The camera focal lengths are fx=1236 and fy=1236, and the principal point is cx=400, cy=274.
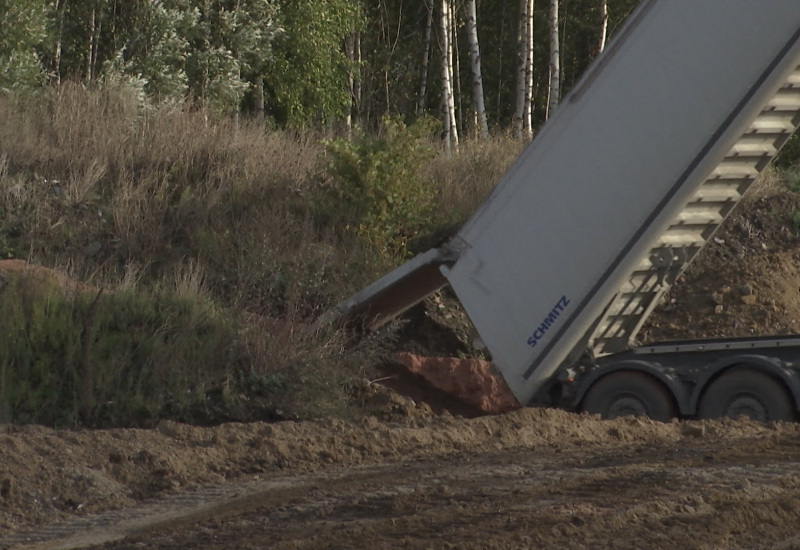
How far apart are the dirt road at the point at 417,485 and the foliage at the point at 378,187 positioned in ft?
17.4

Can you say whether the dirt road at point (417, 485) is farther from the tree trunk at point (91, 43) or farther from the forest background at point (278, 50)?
the tree trunk at point (91, 43)

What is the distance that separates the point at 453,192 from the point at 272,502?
10788mm

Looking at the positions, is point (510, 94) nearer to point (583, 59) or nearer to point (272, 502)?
point (583, 59)

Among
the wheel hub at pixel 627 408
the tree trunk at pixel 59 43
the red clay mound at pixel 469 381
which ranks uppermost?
the tree trunk at pixel 59 43

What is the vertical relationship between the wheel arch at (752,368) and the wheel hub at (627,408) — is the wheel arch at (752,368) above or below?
above

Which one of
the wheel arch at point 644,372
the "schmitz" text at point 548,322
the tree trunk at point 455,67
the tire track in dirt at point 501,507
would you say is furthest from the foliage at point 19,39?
the tree trunk at point 455,67

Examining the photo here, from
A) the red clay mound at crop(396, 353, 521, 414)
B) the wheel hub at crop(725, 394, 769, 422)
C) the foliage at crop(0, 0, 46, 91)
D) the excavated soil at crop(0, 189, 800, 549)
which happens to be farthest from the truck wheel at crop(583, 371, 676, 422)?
the foliage at crop(0, 0, 46, 91)

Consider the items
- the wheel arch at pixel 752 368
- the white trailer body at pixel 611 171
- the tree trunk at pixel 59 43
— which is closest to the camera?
the white trailer body at pixel 611 171

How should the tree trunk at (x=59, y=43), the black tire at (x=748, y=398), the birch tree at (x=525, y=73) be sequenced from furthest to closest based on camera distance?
the birch tree at (x=525, y=73) < the tree trunk at (x=59, y=43) < the black tire at (x=748, y=398)

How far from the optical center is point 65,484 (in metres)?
8.62

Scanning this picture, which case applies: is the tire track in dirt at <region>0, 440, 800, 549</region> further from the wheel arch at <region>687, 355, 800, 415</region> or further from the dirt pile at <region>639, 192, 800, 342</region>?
the dirt pile at <region>639, 192, 800, 342</region>

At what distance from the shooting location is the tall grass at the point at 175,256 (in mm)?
11430

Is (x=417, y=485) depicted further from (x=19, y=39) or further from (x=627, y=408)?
(x=19, y=39)

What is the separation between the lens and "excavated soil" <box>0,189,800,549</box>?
6578 mm
